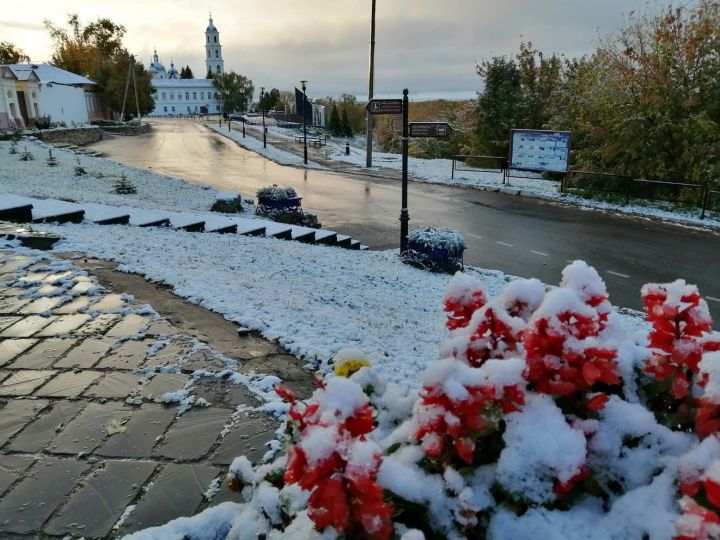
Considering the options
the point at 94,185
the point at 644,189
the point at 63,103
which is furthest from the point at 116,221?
the point at 63,103

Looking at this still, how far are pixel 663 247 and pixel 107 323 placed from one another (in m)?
11.8

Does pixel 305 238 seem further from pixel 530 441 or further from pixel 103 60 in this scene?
pixel 103 60

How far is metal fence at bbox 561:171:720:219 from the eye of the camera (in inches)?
595

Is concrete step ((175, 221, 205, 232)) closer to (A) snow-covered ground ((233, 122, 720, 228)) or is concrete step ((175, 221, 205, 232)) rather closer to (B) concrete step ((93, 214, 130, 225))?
(B) concrete step ((93, 214, 130, 225))

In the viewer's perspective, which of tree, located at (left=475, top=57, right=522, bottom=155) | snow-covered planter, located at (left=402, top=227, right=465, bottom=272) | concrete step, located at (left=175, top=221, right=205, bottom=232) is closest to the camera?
snow-covered planter, located at (left=402, top=227, right=465, bottom=272)

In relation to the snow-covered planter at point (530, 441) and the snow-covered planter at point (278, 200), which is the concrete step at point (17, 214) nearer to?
the snow-covered planter at point (278, 200)

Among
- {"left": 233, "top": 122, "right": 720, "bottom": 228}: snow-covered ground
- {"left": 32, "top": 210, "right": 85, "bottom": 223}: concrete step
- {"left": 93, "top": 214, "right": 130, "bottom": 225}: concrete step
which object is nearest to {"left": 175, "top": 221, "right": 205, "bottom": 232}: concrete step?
{"left": 93, "top": 214, "right": 130, "bottom": 225}: concrete step

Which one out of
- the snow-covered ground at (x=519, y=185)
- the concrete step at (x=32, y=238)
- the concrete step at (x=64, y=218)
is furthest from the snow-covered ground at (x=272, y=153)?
the concrete step at (x=32, y=238)

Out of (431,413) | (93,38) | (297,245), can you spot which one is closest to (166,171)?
(297,245)

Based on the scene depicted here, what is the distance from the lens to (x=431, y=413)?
156cm

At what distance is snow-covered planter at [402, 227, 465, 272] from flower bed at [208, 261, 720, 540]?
301 inches

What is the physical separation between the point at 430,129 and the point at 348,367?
24.5 feet

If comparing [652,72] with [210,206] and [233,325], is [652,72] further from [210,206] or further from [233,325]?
[233,325]

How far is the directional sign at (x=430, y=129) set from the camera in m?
8.69
